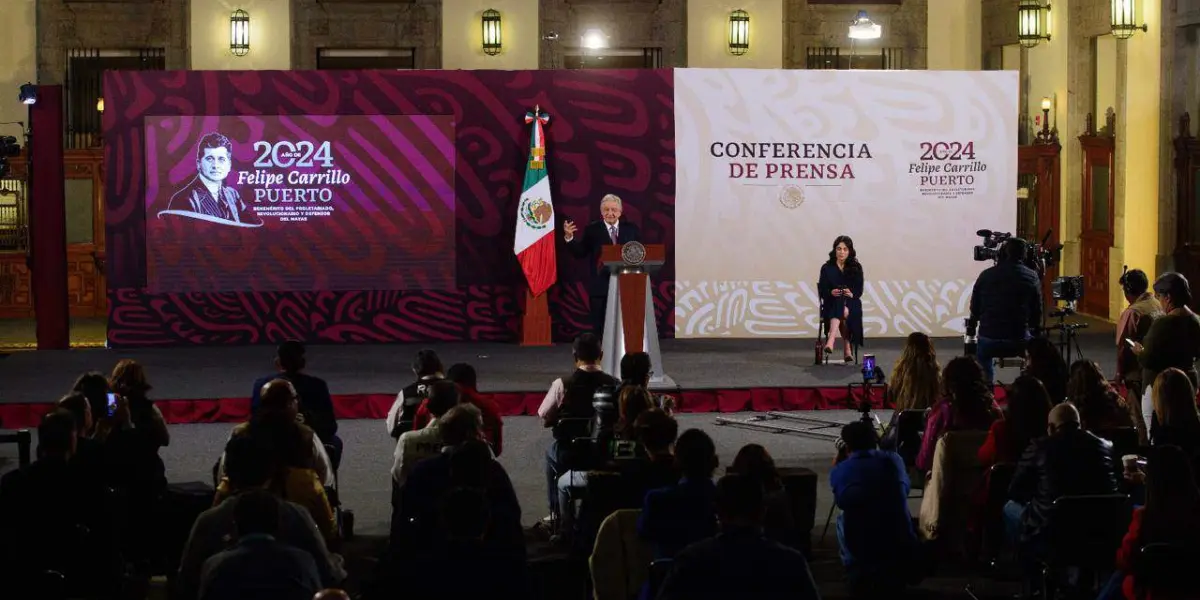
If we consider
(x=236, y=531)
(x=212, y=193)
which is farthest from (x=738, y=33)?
(x=236, y=531)

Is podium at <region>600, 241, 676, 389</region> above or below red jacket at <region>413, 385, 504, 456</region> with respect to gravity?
above

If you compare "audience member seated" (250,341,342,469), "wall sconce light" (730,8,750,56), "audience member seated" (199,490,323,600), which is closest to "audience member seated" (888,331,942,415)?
"audience member seated" (250,341,342,469)

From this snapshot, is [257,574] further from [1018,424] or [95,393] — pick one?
[1018,424]

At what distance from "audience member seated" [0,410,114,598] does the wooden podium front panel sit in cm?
792

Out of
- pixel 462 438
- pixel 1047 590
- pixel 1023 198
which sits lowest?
pixel 1047 590

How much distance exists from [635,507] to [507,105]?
11.2 meters

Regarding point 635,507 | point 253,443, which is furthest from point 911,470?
point 253,443

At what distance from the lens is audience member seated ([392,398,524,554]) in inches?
254

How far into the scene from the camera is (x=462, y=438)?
25.1ft

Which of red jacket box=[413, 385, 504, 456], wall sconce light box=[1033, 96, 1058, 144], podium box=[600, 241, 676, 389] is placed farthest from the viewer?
wall sconce light box=[1033, 96, 1058, 144]

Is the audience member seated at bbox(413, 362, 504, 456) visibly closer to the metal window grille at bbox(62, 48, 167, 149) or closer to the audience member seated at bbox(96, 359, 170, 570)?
the audience member seated at bbox(96, 359, 170, 570)

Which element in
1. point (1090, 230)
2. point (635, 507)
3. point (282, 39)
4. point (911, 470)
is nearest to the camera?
point (635, 507)

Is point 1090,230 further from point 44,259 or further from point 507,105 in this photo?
point 44,259

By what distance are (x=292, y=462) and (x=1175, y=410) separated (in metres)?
4.10
